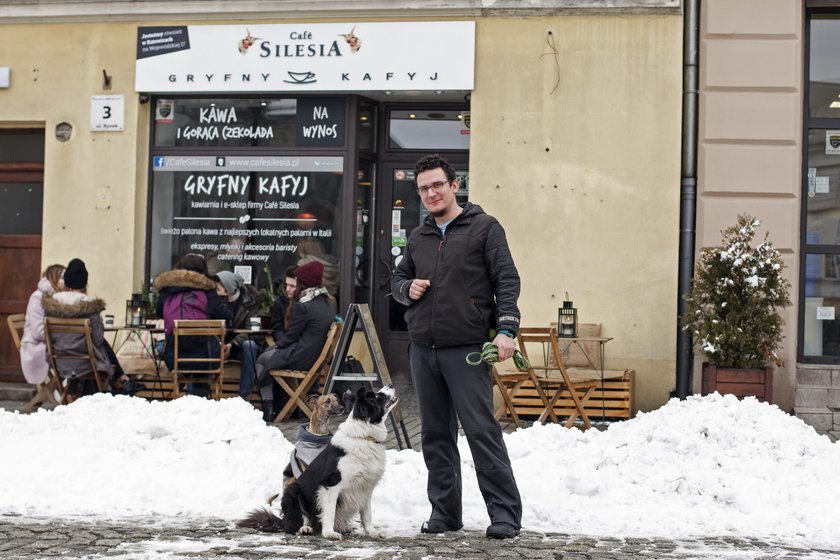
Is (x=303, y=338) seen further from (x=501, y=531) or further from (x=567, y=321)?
(x=501, y=531)

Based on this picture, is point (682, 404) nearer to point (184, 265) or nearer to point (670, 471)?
point (670, 471)

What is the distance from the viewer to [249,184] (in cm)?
1341

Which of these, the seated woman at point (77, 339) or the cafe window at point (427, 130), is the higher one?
the cafe window at point (427, 130)

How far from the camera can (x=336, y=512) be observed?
666cm

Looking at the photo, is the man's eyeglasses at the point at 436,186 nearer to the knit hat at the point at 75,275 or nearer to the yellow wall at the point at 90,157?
the knit hat at the point at 75,275

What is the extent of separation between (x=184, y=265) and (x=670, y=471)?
242 inches

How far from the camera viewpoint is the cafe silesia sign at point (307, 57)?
41.2 ft

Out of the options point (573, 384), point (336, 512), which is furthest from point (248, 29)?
point (336, 512)

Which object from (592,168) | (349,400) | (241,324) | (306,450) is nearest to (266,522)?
(306,450)

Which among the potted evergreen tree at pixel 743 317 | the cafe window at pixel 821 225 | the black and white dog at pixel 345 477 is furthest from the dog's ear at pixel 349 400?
the cafe window at pixel 821 225

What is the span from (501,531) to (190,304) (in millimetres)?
6170

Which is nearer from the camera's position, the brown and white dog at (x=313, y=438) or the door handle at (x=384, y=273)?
the brown and white dog at (x=313, y=438)

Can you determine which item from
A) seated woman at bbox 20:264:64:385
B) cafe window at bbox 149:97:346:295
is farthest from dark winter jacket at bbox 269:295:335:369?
seated woman at bbox 20:264:64:385

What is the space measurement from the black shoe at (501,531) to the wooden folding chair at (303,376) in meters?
4.88
